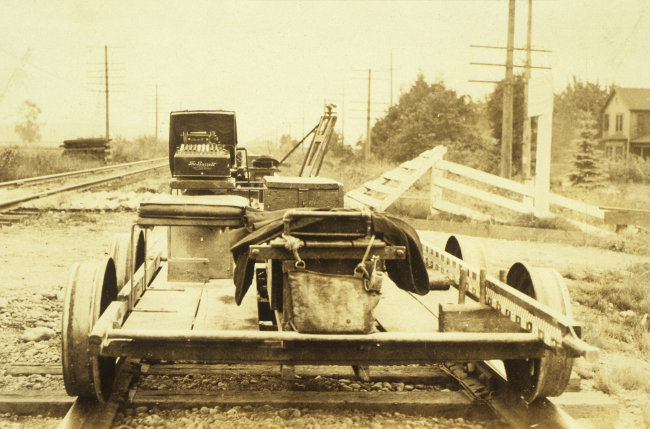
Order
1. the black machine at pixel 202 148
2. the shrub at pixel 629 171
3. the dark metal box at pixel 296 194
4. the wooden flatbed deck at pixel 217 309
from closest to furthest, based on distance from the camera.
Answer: the wooden flatbed deck at pixel 217 309 < the dark metal box at pixel 296 194 < the black machine at pixel 202 148 < the shrub at pixel 629 171

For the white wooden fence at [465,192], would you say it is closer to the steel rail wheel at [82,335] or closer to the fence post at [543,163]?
the fence post at [543,163]

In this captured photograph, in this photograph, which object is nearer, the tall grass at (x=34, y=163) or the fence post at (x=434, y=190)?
the fence post at (x=434, y=190)

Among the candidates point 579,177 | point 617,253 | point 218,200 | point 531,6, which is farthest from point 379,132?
point 218,200

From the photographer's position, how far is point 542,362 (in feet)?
13.2

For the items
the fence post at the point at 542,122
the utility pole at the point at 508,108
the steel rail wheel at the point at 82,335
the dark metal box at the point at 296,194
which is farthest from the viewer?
the utility pole at the point at 508,108

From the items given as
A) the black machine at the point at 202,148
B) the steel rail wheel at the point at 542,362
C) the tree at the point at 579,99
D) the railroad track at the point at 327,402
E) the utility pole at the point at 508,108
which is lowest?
the railroad track at the point at 327,402

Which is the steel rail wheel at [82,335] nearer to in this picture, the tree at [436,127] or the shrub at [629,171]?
the shrub at [629,171]

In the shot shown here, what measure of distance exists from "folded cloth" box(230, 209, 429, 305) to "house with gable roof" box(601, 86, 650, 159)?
49.2 m

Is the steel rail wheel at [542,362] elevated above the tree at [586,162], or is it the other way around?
the tree at [586,162]

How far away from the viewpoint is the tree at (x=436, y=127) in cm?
3916

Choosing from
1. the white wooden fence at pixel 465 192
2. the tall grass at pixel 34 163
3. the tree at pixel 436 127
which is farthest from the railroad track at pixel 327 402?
the tree at pixel 436 127

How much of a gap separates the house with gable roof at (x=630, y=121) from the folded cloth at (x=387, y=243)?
161 feet

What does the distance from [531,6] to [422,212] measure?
16.9 metres

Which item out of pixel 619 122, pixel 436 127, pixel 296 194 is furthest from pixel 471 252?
pixel 619 122
